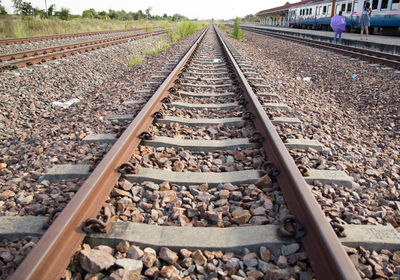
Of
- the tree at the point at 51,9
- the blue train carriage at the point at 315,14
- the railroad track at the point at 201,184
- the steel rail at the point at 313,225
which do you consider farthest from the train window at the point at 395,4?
the tree at the point at 51,9

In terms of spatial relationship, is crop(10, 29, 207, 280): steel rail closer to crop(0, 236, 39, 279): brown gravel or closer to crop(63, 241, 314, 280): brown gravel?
crop(63, 241, 314, 280): brown gravel

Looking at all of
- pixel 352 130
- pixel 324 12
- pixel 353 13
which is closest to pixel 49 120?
pixel 352 130

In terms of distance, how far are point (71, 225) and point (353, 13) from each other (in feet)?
82.4

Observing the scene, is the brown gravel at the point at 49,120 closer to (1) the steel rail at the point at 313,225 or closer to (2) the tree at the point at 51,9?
(1) the steel rail at the point at 313,225

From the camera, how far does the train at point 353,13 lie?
17.7 m

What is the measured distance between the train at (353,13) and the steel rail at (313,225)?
19292 millimetres

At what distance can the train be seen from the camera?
17.7m

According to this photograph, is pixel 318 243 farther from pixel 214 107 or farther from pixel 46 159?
pixel 214 107

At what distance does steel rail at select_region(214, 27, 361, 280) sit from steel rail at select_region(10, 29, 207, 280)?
4.05 ft

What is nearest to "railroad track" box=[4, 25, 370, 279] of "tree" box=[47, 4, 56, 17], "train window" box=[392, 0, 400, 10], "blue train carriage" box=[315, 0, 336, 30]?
"train window" box=[392, 0, 400, 10]

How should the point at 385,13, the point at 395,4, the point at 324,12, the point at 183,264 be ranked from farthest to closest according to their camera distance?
the point at 324,12
the point at 385,13
the point at 395,4
the point at 183,264

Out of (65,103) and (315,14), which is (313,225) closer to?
(65,103)

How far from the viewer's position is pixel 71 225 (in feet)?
5.63

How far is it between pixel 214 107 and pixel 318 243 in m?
2.97
